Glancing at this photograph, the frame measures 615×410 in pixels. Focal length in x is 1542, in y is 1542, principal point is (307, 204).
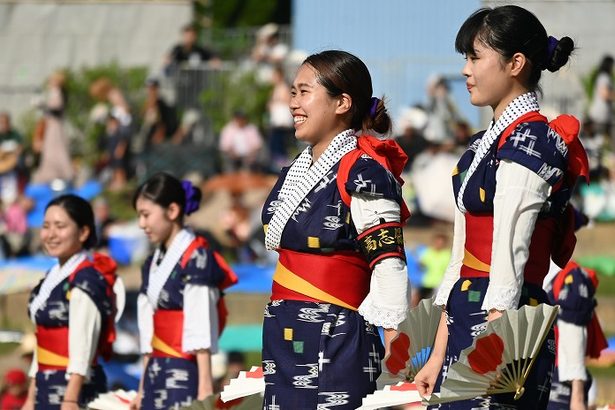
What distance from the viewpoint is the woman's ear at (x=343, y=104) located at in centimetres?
492

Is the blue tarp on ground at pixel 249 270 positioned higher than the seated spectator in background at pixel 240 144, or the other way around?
the seated spectator in background at pixel 240 144

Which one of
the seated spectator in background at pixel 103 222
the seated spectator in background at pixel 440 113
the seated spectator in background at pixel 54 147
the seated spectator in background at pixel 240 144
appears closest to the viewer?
the seated spectator in background at pixel 103 222

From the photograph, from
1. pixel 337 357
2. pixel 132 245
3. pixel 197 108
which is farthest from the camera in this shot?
pixel 197 108

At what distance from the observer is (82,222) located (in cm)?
715

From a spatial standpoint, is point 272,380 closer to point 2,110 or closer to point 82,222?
point 82,222

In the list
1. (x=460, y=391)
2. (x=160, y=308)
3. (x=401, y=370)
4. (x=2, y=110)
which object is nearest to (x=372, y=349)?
(x=401, y=370)

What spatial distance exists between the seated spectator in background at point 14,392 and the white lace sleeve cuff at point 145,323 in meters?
3.32

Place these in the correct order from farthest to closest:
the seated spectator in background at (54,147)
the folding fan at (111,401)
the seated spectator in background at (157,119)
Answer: the seated spectator in background at (54,147) → the seated spectator in background at (157,119) → the folding fan at (111,401)

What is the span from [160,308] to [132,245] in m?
8.88

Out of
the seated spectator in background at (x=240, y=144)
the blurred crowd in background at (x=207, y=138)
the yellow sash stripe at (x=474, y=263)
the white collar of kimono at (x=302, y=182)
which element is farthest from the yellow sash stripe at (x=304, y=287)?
the seated spectator in background at (x=240, y=144)

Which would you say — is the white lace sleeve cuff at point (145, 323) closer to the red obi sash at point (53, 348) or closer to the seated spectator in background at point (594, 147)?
the red obi sash at point (53, 348)

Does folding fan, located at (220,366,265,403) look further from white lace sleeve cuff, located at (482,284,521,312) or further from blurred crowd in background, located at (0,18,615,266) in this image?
blurred crowd in background, located at (0,18,615,266)

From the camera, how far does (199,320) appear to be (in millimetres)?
6848

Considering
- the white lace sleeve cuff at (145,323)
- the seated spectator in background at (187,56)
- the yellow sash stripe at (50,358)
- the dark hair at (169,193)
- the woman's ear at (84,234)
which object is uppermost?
the seated spectator in background at (187,56)
